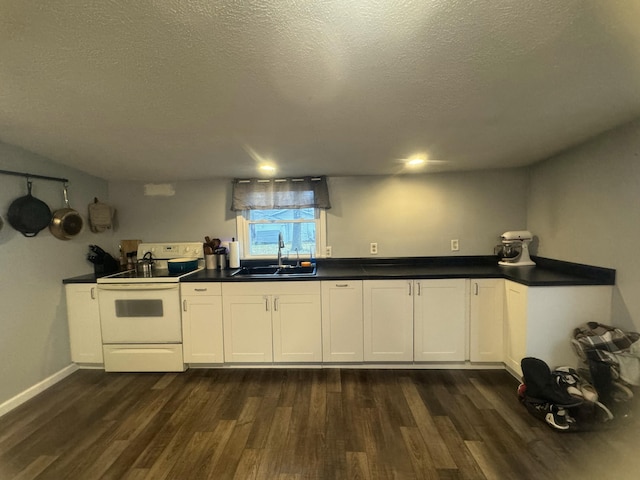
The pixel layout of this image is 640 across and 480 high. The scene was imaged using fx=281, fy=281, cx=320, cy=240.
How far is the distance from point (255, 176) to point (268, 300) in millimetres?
1324

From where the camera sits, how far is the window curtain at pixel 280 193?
118 inches

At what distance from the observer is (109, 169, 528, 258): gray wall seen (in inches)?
117

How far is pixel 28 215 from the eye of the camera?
7.32ft

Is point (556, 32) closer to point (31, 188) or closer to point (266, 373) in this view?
point (266, 373)

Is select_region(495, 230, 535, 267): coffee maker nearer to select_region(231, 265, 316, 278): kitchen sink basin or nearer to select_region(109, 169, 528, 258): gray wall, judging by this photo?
select_region(109, 169, 528, 258): gray wall

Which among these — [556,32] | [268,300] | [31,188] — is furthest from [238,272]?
[556,32]

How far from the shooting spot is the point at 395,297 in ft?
8.21

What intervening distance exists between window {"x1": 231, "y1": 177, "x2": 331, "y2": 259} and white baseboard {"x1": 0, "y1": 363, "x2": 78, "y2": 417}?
1887mm

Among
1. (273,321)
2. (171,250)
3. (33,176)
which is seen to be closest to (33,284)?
(33,176)

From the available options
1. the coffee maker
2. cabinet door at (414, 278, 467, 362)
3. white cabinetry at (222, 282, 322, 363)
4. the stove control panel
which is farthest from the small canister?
the coffee maker

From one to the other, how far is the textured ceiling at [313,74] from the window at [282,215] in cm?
76

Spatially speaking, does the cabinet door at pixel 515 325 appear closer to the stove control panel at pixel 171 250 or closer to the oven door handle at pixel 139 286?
the oven door handle at pixel 139 286

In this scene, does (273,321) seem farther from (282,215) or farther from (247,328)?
(282,215)

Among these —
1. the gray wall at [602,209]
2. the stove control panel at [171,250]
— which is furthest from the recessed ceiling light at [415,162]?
the stove control panel at [171,250]
